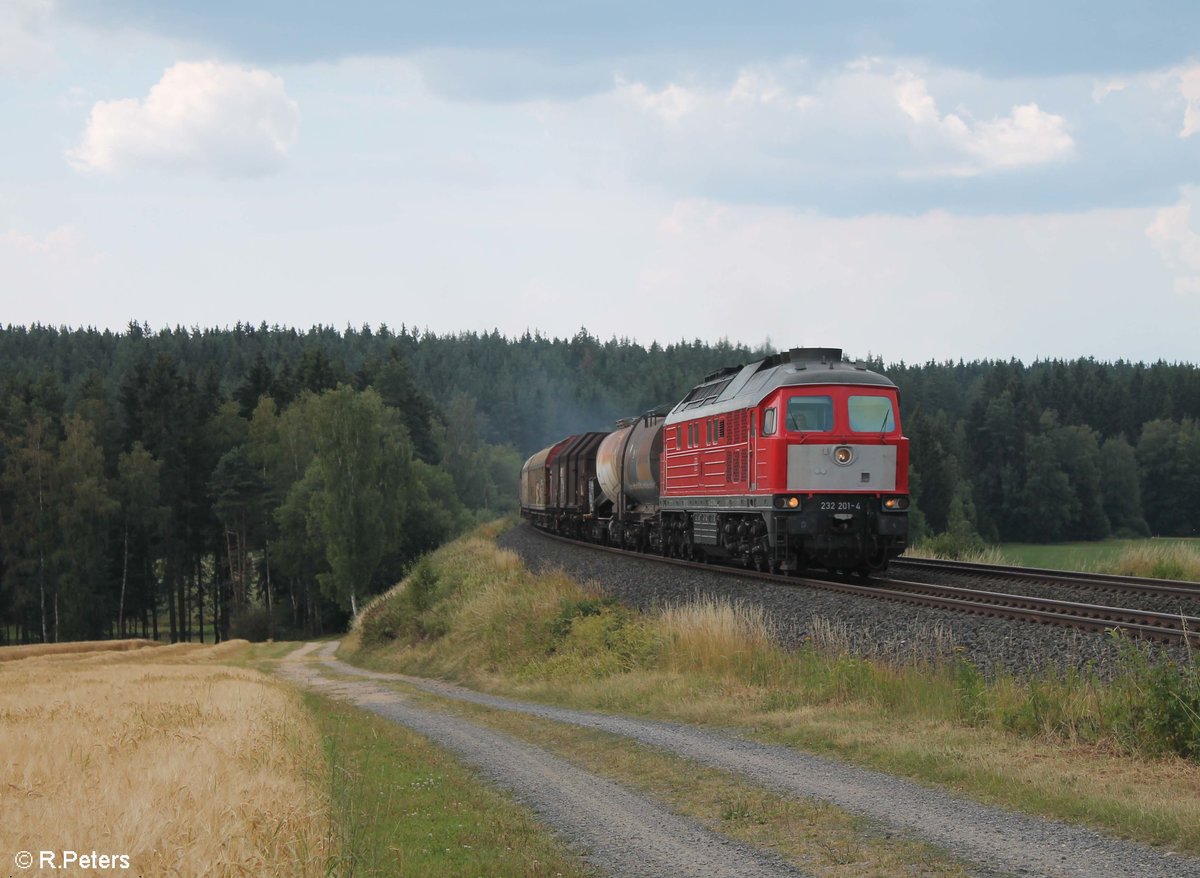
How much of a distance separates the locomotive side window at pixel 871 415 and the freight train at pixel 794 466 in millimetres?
20

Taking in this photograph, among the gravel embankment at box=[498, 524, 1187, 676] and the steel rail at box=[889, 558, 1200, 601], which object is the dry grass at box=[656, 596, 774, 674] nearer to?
the gravel embankment at box=[498, 524, 1187, 676]

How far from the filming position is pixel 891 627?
18422mm

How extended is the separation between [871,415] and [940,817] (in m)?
15.7

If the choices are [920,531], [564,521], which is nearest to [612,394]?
[920,531]

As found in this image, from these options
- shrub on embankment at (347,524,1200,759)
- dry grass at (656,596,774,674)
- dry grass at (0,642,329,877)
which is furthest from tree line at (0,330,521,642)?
dry grass at (0,642,329,877)

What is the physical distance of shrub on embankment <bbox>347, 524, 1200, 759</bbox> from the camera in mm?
11969

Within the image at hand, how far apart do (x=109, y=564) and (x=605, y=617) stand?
68.0 meters

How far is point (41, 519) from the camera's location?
79688mm

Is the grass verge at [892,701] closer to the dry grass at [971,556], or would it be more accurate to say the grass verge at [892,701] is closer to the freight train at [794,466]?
the freight train at [794,466]

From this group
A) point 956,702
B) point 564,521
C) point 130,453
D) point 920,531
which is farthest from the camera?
point 920,531

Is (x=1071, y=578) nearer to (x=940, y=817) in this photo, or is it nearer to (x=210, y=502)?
(x=940, y=817)

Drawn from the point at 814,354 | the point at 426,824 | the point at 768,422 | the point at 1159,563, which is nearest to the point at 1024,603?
the point at 768,422

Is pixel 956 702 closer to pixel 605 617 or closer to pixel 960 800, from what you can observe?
pixel 960 800

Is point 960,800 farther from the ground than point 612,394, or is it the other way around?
point 612,394
